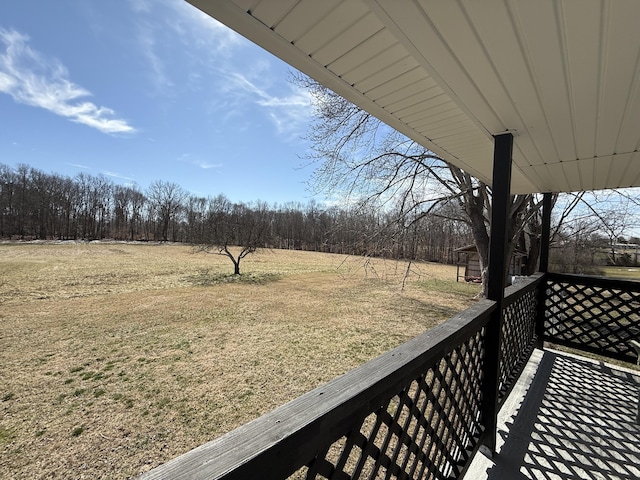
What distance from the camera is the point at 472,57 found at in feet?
3.73

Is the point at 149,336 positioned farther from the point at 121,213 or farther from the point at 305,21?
the point at 121,213

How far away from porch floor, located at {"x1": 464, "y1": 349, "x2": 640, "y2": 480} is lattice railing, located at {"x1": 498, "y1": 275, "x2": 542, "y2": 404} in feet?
0.73

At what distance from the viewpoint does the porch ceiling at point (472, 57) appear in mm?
906

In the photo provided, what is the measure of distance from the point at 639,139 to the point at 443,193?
5651mm

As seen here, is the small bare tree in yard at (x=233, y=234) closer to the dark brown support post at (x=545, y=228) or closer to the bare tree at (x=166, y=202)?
the dark brown support post at (x=545, y=228)

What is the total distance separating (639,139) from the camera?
1.92m

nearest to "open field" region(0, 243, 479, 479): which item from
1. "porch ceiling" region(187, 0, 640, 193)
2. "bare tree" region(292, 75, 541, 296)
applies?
"bare tree" region(292, 75, 541, 296)

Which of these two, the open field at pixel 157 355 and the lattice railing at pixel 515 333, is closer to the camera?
the lattice railing at pixel 515 333

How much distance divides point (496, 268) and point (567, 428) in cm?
170

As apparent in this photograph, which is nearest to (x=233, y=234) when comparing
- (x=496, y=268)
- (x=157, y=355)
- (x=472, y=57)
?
(x=157, y=355)

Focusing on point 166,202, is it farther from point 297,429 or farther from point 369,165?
point 297,429

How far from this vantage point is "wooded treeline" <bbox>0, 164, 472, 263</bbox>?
19.9 feet

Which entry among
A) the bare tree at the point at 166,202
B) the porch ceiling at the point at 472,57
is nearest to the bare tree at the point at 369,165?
the porch ceiling at the point at 472,57

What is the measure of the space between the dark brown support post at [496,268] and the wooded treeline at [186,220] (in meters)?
3.94
